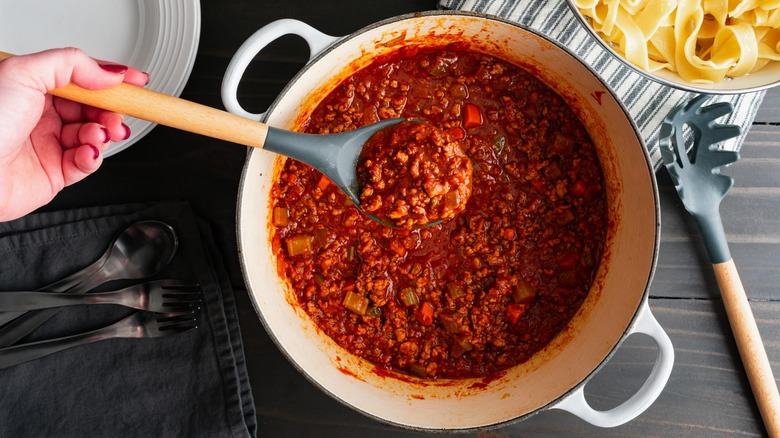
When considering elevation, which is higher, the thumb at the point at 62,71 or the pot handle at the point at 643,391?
the thumb at the point at 62,71

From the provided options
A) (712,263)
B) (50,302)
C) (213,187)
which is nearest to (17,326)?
(50,302)

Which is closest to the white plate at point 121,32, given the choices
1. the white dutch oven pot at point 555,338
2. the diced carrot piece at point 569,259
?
the white dutch oven pot at point 555,338

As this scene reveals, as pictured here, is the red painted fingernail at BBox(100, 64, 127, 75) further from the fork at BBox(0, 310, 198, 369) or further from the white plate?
the fork at BBox(0, 310, 198, 369)

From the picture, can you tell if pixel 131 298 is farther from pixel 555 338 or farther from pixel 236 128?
pixel 555 338

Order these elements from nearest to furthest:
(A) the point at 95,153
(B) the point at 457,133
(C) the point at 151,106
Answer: (C) the point at 151,106 → (A) the point at 95,153 → (B) the point at 457,133

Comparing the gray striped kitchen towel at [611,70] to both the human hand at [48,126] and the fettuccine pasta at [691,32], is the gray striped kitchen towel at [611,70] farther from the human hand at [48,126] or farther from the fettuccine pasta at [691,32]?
the human hand at [48,126]

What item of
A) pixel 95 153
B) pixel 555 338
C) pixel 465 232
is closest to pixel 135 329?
pixel 95 153

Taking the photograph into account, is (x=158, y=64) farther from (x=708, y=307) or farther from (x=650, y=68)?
(x=708, y=307)
